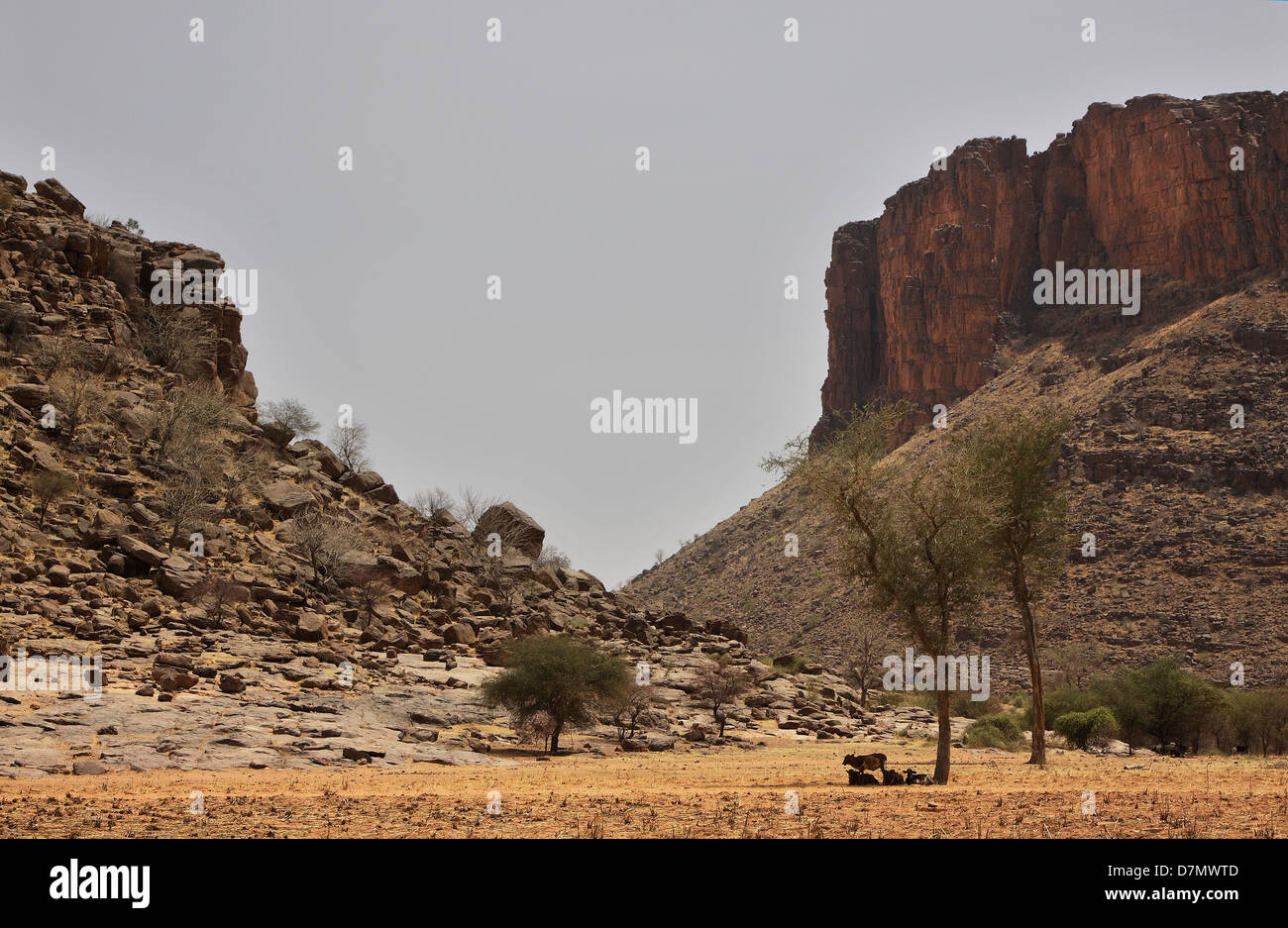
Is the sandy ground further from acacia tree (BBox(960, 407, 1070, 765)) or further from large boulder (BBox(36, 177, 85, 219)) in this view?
large boulder (BBox(36, 177, 85, 219))

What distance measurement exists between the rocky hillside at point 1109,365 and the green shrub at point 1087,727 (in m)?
18.2

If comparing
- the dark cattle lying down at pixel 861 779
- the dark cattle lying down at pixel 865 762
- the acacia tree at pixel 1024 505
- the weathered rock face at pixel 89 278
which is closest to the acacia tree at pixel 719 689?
the acacia tree at pixel 1024 505

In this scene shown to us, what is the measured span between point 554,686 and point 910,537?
38.1 ft

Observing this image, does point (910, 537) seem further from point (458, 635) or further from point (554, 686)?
point (458, 635)

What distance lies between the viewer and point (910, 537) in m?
Answer: 20.7

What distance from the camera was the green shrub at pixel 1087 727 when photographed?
116 ft

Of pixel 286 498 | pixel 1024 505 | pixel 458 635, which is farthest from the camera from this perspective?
pixel 286 498

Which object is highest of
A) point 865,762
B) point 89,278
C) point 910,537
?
point 89,278

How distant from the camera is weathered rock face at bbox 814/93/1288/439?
3536 inches

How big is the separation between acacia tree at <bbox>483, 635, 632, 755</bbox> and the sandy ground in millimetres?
5462

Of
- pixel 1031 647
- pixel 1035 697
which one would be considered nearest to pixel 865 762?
pixel 1031 647
